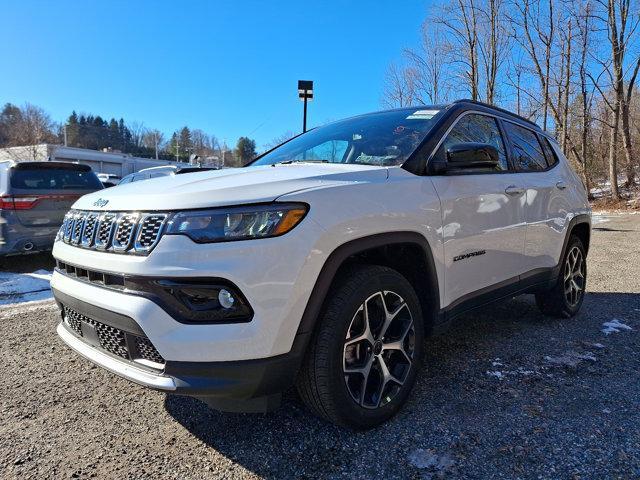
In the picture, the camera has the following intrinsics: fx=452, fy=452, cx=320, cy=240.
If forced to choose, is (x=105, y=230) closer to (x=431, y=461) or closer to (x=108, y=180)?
(x=431, y=461)

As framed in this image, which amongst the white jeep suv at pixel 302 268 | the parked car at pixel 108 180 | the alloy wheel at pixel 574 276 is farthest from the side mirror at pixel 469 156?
the parked car at pixel 108 180

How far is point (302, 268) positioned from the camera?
1.89 meters

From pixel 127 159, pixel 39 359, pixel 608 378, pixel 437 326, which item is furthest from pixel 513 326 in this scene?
pixel 127 159

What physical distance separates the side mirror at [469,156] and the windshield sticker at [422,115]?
16.5 inches

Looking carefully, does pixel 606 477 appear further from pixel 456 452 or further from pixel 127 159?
pixel 127 159

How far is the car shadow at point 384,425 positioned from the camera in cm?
207

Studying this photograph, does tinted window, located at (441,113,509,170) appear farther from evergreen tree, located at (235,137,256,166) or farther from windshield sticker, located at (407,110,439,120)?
evergreen tree, located at (235,137,256,166)

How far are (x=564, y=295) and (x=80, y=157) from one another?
57.3m

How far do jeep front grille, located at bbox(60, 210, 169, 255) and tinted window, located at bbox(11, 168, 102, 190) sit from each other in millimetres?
4672

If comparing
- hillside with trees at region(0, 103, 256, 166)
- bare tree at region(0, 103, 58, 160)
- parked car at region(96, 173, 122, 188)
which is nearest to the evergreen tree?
hillside with trees at region(0, 103, 256, 166)

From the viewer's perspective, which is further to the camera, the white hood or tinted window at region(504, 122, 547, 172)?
tinted window at region(504, 122, 547, 172)

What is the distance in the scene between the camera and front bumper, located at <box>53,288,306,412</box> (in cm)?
182

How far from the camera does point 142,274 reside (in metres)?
1.84

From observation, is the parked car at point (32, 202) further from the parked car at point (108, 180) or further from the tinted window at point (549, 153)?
the parked car at point (108, 180)
